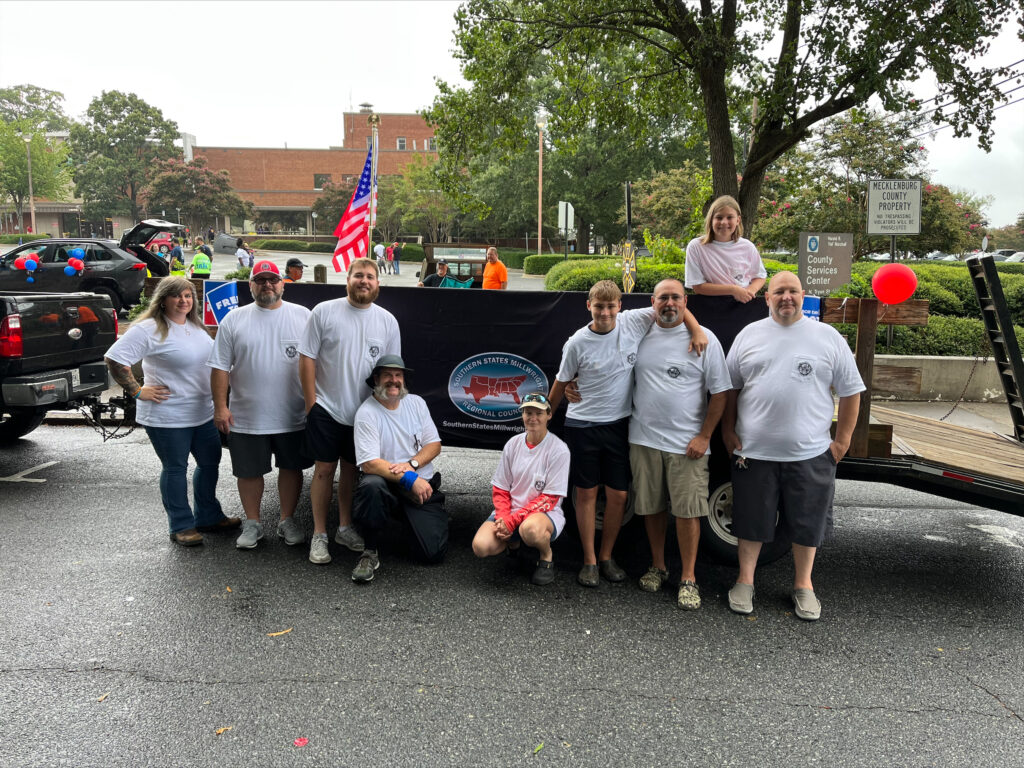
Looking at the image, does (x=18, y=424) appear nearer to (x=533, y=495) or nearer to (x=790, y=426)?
(x=533, y=495)

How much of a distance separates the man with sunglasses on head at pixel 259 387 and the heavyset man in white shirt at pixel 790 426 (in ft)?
9.20

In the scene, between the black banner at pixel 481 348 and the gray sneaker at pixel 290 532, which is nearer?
the gray sneaker at pixel 290 532

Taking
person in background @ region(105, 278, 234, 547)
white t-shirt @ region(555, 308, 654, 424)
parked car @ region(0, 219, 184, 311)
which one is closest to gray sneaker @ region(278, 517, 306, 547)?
person in background @ region(105, 278, 234, 547)

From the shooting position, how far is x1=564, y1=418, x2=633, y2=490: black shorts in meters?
4.55

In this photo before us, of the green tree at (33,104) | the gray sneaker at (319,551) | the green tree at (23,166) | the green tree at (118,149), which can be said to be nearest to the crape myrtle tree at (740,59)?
the gray sneaker at (319,551)

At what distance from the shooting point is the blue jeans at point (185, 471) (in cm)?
507

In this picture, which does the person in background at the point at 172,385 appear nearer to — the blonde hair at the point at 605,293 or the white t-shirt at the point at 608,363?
the white t-shirt at the point at 608,363

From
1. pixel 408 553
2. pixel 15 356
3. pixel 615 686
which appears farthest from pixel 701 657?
pixel 15 356

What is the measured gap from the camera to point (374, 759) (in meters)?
2.91

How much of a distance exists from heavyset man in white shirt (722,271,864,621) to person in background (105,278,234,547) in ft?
11.5

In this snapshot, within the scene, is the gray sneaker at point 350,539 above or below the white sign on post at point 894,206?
below

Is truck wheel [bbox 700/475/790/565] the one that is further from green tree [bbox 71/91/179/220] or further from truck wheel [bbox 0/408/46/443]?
green tree [bbox 71/91/179/220]

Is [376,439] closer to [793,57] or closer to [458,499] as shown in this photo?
[458,499]

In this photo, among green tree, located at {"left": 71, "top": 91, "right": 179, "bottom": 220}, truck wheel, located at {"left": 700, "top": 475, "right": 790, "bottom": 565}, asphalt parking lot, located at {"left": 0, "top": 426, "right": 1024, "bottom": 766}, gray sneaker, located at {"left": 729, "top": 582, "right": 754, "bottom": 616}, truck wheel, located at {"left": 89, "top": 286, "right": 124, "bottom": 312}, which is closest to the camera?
asphalt parking lot, located at {"left": 0, "top": 426, "right": 1024, "bottom": 766}
